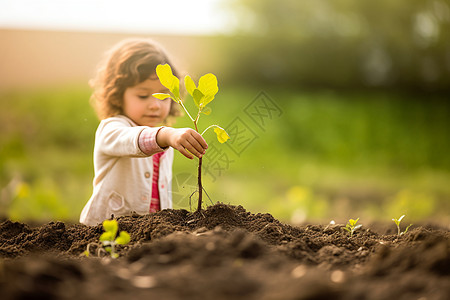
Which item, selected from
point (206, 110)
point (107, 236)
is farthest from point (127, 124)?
point (107, 236)

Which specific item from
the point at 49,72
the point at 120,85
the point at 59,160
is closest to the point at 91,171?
the point at 59,160

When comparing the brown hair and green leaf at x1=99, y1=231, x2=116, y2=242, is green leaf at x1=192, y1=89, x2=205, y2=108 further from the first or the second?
the brown hair

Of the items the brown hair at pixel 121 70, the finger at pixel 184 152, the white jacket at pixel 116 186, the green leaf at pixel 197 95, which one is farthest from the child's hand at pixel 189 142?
the brown hair at pixel 121 70

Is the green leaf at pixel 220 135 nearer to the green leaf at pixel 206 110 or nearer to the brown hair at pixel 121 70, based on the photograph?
the green leaf at pixel 206 110

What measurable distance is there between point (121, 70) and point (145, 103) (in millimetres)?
284

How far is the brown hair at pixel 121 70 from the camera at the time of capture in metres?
2.80

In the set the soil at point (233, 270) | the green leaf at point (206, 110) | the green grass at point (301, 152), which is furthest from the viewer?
the green grass at point (301, 152)

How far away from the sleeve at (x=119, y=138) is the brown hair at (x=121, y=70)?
0.26m

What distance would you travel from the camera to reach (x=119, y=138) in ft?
7.75

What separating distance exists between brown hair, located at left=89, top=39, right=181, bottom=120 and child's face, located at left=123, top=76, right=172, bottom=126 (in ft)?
0.14

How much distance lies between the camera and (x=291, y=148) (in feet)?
26.2

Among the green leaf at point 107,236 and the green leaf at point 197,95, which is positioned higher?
the green leaf at point 197,95

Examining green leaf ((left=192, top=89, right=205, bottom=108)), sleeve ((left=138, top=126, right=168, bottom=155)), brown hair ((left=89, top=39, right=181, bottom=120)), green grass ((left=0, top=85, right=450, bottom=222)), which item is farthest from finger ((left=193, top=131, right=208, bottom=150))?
green grass ((left=0, top=85, right=450, bottom=222))

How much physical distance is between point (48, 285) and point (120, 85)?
2.00m
